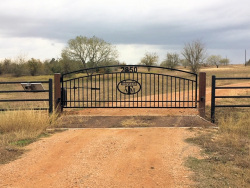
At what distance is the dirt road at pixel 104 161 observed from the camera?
4.61 m

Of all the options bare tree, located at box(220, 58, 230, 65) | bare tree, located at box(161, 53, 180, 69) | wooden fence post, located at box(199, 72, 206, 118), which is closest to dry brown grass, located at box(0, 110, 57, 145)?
wooden fence post, located at box(199, 72, 206, 118)

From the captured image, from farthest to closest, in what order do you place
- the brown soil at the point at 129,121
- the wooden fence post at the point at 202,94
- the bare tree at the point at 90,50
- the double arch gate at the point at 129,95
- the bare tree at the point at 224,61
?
the bare tree at the point at 224,61 → the bare tree at the point at 90,50 → the double arch gate at the point at 129,95 → the wooden fence post at the point at 202,94 → the brown soil at the point at 129,121

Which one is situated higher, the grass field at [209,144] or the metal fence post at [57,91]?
the metal fence post at [57,91]

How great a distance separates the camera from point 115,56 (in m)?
49.1

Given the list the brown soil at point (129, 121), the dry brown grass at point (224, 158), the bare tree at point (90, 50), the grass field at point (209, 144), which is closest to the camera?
the dry brown grass at point (224, 158)

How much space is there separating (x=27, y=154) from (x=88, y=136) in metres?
1.94

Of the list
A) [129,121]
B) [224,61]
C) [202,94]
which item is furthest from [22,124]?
[224,61]

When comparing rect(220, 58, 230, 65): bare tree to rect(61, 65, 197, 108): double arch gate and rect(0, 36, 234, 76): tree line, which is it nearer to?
rect(0, 36, 234, 76): tree line

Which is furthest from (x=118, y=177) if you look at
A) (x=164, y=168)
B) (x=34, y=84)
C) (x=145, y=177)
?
(x=34, y=84)

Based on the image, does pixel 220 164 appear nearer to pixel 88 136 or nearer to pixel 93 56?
pixel 88 136

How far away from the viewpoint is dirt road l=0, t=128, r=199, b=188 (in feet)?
15.1

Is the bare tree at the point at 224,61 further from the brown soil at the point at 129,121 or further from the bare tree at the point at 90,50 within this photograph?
the brown soil at the point at 129,121

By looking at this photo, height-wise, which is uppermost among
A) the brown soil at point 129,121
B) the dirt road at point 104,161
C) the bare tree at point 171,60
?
the bare tree at point 171,60

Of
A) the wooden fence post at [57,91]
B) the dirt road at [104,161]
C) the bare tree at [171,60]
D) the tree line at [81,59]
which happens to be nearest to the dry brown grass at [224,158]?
the dirt road at [104,161]
